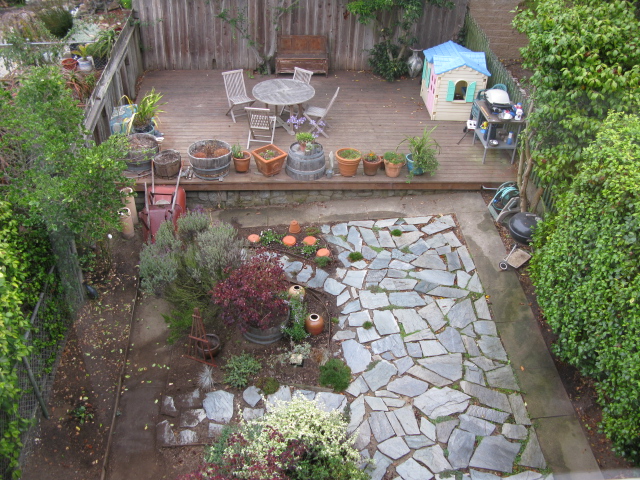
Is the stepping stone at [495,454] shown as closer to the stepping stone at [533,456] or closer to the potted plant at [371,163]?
the stepping stone at [533,456]

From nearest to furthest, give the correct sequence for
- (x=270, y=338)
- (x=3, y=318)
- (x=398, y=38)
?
(x=3, y=318) → (x=270, y=338) → (x=398, y=38)

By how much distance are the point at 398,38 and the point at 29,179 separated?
7.86 meters

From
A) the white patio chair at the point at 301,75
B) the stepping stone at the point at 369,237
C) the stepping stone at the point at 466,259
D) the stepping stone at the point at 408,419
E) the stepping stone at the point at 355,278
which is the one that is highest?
the white patio chair at the point at 301,75

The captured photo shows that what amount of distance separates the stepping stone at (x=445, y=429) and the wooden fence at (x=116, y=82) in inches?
229

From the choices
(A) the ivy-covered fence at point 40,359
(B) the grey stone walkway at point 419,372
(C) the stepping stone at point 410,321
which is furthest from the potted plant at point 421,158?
(A) the ivy-covered fence at point 40,359

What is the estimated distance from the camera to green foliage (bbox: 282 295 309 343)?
632 centimetres

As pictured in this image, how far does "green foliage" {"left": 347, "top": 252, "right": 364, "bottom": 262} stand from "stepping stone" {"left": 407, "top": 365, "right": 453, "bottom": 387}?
184cm

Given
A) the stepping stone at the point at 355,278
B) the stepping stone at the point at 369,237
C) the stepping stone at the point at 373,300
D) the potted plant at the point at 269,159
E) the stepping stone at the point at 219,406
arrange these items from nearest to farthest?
the stepping stone at the point at 219,406
the stepping stone at the point at 373,300
the stepping stone at the point at 355,278
the stepping stone at the point at 369,237
the potted plant at the point at 269,159

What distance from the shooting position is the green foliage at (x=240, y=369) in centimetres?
592

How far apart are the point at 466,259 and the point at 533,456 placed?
9.27 ft

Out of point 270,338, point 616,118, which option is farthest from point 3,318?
point 616,118

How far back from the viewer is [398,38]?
11.1m

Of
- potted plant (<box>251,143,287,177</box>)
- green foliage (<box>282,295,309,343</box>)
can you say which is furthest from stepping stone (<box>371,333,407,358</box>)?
potted plant (<box>251,143,287,177</box>)

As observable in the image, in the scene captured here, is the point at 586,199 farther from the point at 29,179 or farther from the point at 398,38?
the point at 398,38
